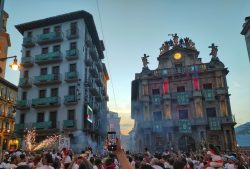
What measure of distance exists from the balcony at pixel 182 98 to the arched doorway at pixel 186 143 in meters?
5.31

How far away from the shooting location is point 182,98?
3694 cm

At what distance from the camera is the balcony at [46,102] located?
29734mm

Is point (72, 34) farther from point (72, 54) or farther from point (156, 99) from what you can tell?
point (156, 99)

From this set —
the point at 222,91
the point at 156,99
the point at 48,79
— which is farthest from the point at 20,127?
the point at 222,91

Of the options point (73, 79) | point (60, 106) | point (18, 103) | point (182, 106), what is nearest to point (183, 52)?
point (182, 106)

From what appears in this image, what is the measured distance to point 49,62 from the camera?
1275 inches

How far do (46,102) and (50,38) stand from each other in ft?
30.9

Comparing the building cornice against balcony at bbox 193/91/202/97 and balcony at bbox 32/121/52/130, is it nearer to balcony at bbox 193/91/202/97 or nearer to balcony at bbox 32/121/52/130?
balcony at bbox 32/121/52/130

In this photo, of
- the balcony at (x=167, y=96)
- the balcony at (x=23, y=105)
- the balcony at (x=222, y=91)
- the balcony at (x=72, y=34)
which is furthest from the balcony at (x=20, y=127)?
the balcony at (x=222, y=91)

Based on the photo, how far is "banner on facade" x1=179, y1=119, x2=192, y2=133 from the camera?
A: 114ft

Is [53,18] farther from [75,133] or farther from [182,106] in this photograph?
[182,106]

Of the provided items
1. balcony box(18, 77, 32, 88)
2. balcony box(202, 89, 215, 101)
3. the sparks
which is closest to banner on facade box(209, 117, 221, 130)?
balcony box(202, 89, 215, 101)

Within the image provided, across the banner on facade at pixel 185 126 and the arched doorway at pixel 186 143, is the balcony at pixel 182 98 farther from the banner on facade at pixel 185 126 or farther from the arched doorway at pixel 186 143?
the arched doorway at pixel 186 143

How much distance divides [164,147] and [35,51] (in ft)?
79.6
